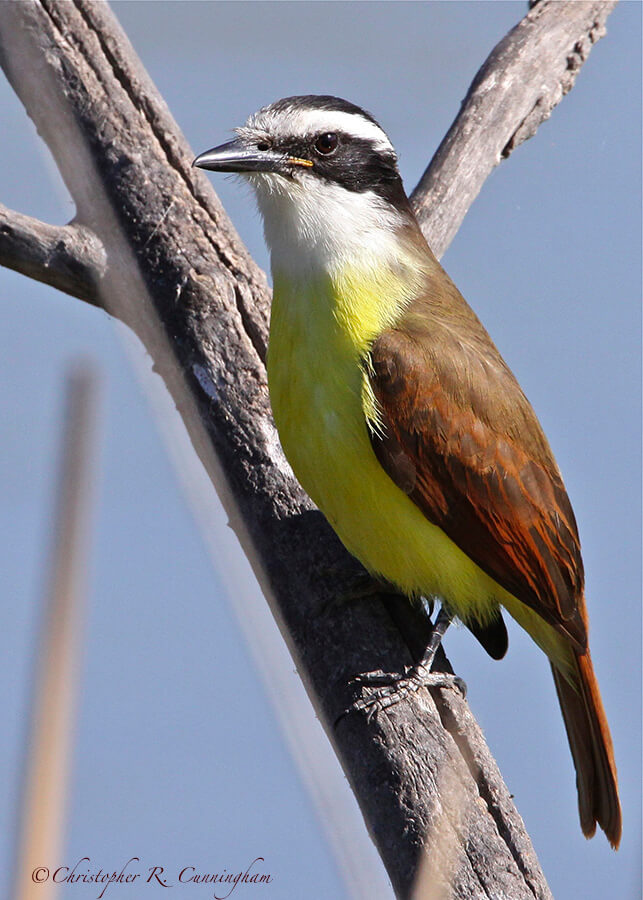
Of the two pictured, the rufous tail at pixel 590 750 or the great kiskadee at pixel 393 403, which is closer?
the great kiskadee at pixel 393 403

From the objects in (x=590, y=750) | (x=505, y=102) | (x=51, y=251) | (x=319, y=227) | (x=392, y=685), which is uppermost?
(x=505, y=102)

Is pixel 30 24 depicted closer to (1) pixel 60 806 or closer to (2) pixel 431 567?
(2) pixel 431 567

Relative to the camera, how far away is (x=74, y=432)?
1861 mm

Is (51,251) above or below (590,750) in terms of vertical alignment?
above

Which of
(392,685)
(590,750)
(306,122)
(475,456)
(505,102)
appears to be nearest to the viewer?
(392,685)

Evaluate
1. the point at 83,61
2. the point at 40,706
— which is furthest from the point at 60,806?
the point at 83,61

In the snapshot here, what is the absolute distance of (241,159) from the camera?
384cm

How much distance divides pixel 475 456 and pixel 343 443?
19.2 inches

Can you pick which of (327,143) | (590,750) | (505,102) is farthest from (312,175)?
(590,750)

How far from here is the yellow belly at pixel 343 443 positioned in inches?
143

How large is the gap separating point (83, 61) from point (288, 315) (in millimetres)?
1565

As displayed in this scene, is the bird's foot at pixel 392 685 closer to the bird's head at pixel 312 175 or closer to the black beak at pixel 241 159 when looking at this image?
the bird's head at pixel 312 175

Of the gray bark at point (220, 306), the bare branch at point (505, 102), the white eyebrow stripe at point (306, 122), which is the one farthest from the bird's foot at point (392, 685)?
the bare branch at point (505, 102)

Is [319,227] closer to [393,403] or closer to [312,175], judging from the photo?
[312,175]
